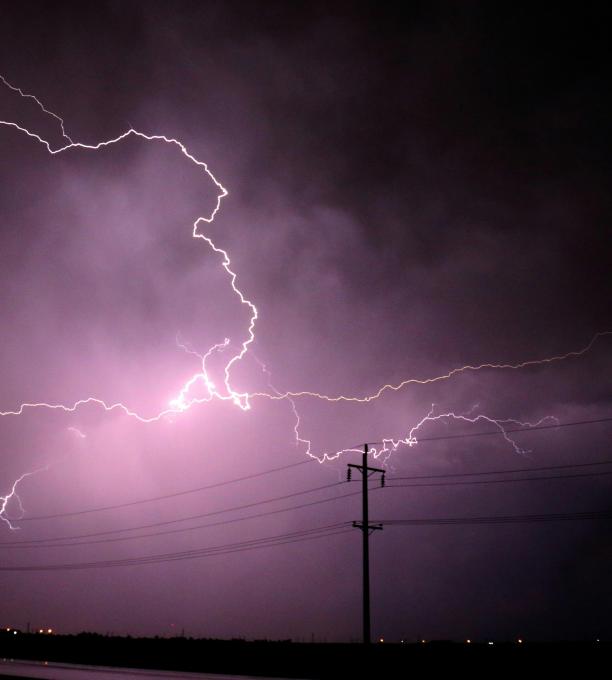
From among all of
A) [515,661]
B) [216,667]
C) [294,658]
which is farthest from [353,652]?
[515,661]

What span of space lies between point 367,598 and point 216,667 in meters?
7.36

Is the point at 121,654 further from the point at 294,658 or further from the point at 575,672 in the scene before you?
the point at 575,672

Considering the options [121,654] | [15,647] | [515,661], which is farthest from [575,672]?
[15,647]

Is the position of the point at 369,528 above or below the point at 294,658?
above

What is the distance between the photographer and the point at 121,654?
1404 inches

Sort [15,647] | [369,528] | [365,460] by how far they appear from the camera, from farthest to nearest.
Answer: [15,647]
[365,460]
[369,528]

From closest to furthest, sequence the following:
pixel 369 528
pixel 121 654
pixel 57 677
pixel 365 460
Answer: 1. pixel 57 677
2. pixel 369 528
3. pixel 365 460
4. pixel 121 654

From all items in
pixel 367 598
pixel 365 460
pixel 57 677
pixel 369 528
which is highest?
pixel 365 460

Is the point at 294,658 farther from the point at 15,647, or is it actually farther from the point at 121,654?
the point at 15,647

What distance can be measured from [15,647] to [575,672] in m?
35.8

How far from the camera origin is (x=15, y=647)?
141ft

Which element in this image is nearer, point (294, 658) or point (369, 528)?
point (369, 528)

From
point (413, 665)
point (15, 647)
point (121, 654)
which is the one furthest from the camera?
point (15, 647)

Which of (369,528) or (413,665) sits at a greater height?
(369,528)
